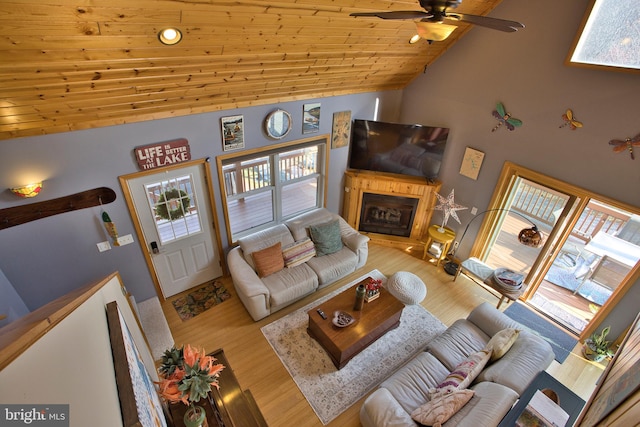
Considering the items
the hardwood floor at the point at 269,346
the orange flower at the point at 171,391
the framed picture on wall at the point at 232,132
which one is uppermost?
the framed picture on wall at the point at 232,132

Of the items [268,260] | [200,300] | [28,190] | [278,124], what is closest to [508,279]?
[268,260]

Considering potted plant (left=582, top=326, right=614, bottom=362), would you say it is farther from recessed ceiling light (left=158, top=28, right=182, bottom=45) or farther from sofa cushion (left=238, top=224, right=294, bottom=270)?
recessed ceiling light (left=158, top=28, right=182, bottom=45)

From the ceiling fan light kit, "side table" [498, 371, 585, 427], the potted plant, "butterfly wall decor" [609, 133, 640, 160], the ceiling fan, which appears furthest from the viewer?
the potted plant

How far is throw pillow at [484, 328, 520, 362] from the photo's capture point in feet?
9.84

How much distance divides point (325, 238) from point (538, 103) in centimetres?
317

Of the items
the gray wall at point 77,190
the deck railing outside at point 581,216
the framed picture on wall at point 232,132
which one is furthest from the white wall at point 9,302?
the deck railing outside at point 581,216

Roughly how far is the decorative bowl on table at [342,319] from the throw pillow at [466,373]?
1091 millimetres

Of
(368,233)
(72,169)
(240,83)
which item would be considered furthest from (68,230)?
(368,233)

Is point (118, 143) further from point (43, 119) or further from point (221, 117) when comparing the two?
point (221, 117)

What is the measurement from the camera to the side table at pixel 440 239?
5039mm

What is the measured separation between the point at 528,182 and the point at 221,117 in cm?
405

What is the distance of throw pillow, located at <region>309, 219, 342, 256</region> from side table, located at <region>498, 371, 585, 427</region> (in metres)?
2.78

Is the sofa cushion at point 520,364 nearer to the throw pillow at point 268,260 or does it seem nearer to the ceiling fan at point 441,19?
the throw pillow at point 268,260

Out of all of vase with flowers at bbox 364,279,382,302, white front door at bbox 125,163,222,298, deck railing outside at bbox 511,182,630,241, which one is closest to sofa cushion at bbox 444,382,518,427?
vase with flowers at bbox 364,279,382,302
